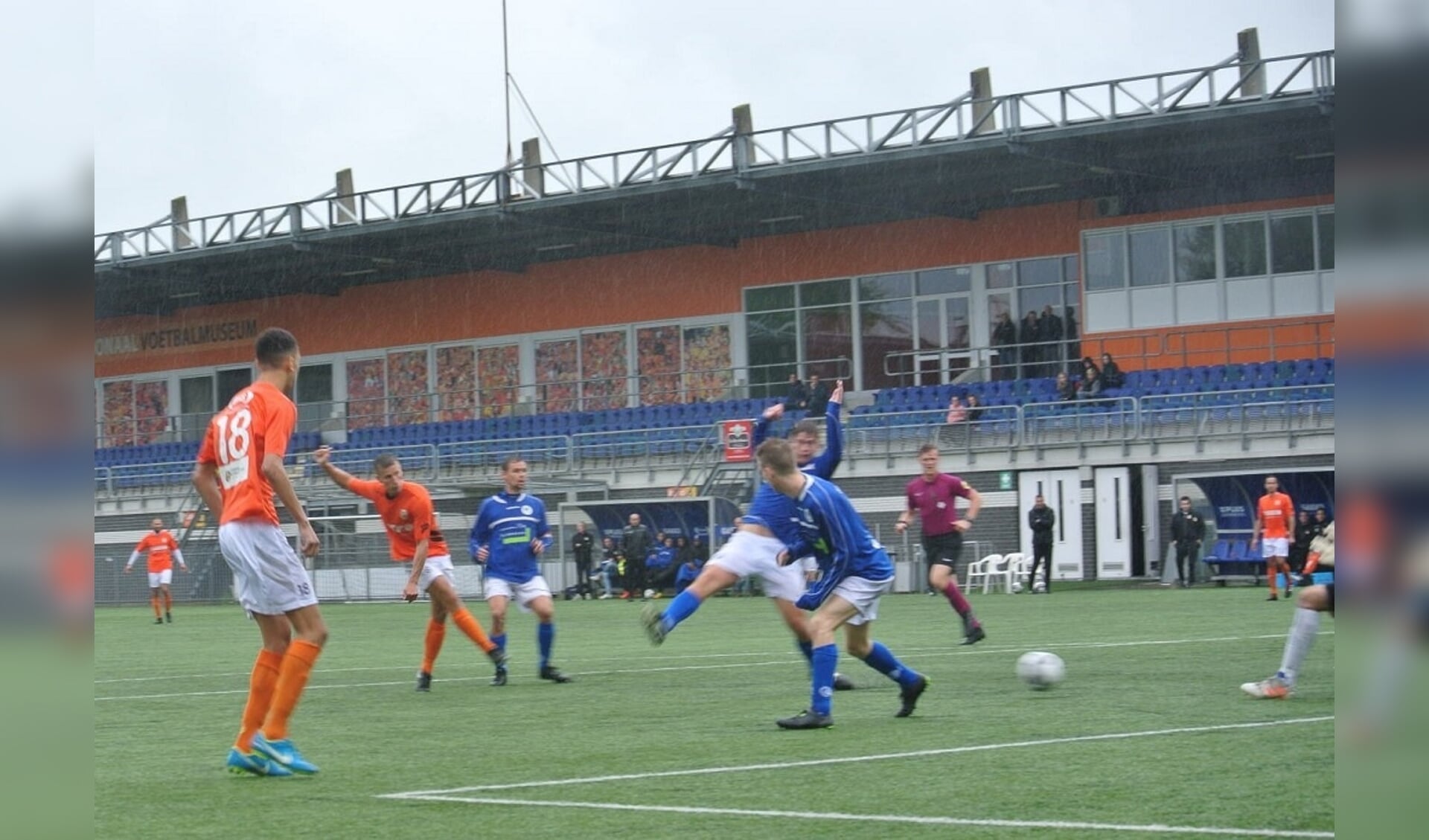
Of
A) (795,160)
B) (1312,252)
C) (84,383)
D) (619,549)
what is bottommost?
(619,549)

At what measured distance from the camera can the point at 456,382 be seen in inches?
2004

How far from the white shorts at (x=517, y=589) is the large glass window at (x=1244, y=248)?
27148mm

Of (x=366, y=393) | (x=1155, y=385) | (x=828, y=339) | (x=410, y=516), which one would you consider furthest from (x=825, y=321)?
(x=410, y=516)

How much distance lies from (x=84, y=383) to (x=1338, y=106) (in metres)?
0.99

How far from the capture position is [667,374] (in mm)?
46656

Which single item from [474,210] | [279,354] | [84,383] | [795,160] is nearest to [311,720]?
[279,354]

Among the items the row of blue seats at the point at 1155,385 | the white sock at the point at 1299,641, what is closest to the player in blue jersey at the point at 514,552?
the white sock at the point at 1299,641

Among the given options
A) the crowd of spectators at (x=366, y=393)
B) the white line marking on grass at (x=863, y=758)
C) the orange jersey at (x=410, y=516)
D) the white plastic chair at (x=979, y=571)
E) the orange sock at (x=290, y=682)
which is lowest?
the white plastic chair at (x=979, y=571)

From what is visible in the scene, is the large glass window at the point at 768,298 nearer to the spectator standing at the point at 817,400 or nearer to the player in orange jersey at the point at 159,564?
the spectator standing at the point at 817,400

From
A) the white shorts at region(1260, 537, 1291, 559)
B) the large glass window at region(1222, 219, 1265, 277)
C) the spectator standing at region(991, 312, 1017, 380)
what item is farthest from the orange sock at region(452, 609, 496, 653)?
the spectator standing at region(991, 312, 1017, 380)

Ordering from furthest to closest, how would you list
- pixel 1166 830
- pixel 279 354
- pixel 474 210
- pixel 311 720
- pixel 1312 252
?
pixel 474 210 → pixel 1312 252 → pixel 311 720 → pixel 279 354 → pixel 1166 830

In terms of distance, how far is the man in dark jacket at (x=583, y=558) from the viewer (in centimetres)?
3853

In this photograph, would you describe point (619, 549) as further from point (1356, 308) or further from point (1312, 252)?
point (1356, 308)

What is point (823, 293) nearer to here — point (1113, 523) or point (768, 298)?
point (768, 298)
